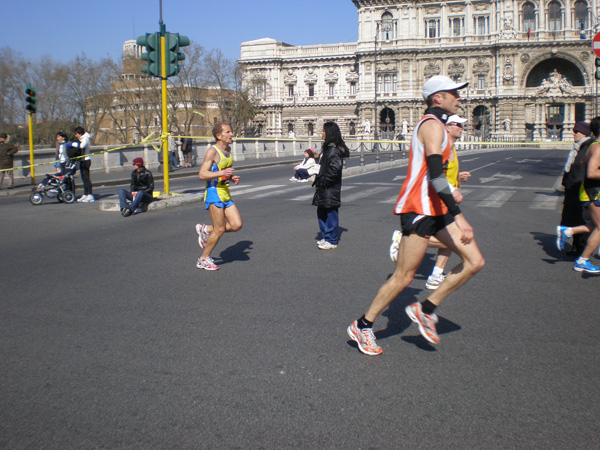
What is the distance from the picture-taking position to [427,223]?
4133 mm

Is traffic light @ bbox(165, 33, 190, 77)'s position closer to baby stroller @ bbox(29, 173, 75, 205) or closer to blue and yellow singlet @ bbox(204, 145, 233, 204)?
baby stroller @ bbox(29, 173, 75, 205)

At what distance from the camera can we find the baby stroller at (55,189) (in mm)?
14484

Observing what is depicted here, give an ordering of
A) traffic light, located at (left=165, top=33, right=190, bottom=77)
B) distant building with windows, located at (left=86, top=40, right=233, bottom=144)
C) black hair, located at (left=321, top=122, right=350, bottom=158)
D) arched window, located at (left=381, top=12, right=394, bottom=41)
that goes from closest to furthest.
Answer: black hair, located at (left=321, top=122, right=350, bottom=158)
traffic light, located at (left=165, top=33, right=190, bottom=77)
distant building with windows, located at (left=86, top=40, right=233, bottom=144)
arched window, located at (left=381, top=12, right=394, bottom=41)

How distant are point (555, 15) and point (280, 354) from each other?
8392 cm

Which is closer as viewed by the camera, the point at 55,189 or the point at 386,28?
the point at 55,189

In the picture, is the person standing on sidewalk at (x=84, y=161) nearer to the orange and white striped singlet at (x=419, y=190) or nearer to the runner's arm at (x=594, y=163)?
the runner's arm at (x=594, y=163)

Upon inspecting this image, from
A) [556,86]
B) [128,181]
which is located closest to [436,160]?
[128,181]

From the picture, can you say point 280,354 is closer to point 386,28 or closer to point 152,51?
point 152,51

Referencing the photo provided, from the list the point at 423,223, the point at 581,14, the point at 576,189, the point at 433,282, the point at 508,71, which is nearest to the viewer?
the point at 423,223

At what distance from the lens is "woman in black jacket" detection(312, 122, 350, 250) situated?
336 inches

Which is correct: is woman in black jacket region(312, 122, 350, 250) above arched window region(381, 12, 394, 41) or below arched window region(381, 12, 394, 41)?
below

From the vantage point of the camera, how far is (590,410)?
3.39m

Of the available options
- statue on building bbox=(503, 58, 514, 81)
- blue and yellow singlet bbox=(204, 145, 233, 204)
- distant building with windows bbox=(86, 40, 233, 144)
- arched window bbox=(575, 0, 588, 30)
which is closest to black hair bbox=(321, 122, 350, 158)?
blue and yellow singlet bbox=(204, 145, 233, 204)

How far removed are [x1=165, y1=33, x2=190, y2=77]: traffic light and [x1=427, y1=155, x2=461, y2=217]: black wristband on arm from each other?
9.42 meters
